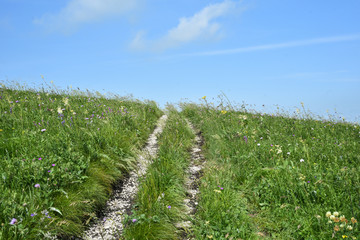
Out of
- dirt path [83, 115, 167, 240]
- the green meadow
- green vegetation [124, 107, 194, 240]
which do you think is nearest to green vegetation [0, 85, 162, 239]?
the green meadow

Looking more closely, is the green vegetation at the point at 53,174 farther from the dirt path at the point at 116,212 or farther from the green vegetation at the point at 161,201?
the green vegetation at the point at 161,201

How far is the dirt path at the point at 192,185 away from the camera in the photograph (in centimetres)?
417

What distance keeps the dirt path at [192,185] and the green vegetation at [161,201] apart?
0.12 metres

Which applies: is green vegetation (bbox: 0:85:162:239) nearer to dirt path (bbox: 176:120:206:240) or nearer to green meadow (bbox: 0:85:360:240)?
green meadow (bbox: 0:85:360:240)

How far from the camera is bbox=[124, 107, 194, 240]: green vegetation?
3.82 meters

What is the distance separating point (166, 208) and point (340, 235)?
2.54 meters

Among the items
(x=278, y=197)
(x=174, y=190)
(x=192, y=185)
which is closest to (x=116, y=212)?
(x=174, y=190)

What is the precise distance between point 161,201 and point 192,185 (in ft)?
4.14

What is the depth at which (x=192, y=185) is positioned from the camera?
5535 millimetres

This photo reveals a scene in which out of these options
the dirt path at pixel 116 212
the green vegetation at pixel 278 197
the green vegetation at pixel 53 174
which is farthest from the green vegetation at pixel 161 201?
the green vegetation at pixel 53 174

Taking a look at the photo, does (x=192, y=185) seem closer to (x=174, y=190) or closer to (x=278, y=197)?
(x=174, y=190)

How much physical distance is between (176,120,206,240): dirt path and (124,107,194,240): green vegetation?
0.12 meters

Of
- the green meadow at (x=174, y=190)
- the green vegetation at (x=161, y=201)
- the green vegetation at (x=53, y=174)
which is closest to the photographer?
the green vegetation at (x=53, y=174)

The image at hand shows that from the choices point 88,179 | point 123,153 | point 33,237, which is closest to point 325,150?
point 123,153
